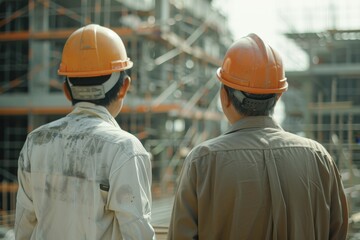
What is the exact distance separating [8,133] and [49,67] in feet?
6.88

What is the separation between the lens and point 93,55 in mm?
2684

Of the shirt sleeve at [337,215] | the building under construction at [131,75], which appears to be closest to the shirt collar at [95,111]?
the shirt sleeve at [337,215]

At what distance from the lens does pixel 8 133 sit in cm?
1694

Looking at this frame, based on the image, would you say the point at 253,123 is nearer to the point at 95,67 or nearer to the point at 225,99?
the point at 225,99

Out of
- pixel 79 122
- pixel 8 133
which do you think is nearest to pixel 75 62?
pixel 79 122

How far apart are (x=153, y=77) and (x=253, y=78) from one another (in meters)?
14.3

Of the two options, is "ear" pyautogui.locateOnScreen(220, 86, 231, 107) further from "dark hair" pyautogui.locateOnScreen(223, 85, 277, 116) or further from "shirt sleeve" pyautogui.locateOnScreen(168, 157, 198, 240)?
"shirt sleeve" pyautogui.locateOnScreen(168, 157, 198, 240)

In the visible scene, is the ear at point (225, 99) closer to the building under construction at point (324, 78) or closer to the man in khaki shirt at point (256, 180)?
the man in khaki shirt at point (256, 180)

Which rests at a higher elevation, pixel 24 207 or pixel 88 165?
pixel 88 165

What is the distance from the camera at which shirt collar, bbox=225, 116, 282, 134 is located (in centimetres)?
242

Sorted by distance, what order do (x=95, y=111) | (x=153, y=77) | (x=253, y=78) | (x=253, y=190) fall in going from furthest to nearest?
(x=153, y=77) → (x=95, y=111) → (x=253, y=78) → (x=253, y=190)

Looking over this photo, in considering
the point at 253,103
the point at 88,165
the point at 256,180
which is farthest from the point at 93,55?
the point at 256,180

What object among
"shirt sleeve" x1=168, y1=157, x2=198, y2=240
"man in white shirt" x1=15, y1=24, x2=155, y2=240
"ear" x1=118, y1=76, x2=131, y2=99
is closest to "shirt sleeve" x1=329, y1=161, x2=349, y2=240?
"shirt sleeve" x1=168, y1=157, x2=198, y2=240

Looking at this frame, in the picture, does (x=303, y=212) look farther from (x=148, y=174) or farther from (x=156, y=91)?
(x=156, y=91)
